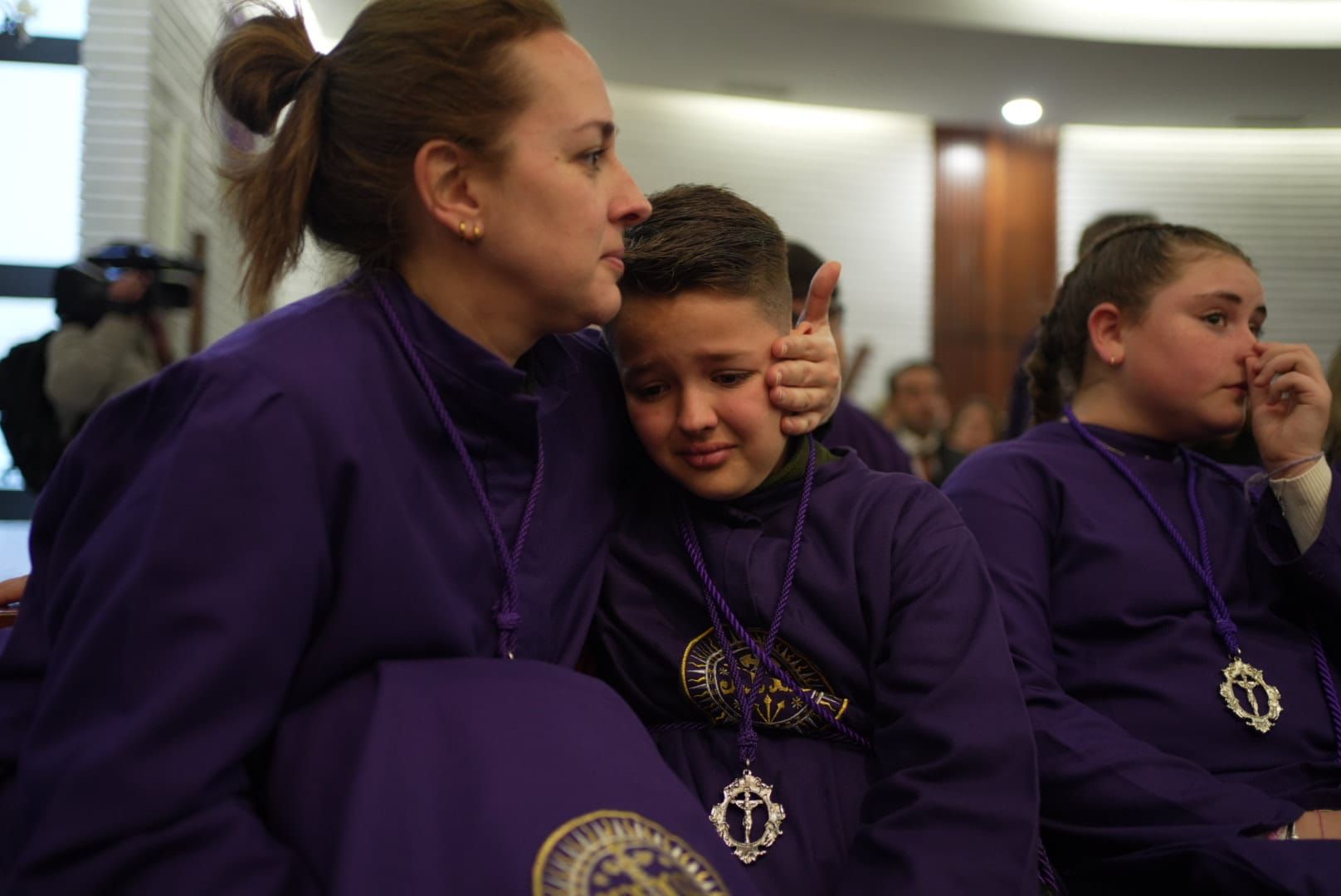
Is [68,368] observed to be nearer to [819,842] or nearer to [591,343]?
[591,343]

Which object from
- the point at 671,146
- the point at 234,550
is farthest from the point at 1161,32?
the point at 234,550

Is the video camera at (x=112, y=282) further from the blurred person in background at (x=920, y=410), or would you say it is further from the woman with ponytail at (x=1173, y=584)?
the blurred person in background at (x=920, y=410)

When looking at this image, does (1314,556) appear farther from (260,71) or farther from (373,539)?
(260,71)

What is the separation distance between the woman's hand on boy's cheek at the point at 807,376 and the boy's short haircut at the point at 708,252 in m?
0.05

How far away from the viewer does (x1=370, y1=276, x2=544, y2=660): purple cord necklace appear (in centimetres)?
133

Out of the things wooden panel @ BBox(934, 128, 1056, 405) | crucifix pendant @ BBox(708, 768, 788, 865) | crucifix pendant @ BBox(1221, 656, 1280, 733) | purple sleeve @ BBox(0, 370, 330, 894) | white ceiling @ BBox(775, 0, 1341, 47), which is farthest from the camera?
wooden panel @ BBox(934, 128, 1056, 405)

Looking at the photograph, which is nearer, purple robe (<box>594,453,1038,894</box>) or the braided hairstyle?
purple robe (<box>594,453,1038,894</box>)

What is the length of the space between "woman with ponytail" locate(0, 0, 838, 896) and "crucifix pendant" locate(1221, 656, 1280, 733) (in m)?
0.74

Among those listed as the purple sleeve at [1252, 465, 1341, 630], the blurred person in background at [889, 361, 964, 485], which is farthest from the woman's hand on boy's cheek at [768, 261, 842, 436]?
the blurred person in background at [889, 361, 964, 485]

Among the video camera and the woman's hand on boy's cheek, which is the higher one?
the video camera

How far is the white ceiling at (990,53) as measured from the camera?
8.07 m

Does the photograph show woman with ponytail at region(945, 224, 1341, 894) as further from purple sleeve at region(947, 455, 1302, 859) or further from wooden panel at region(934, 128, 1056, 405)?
wooden panel at region(934, 128, 1056, 405)

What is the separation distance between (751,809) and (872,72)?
28.1 feet

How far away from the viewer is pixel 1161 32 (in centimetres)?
834
